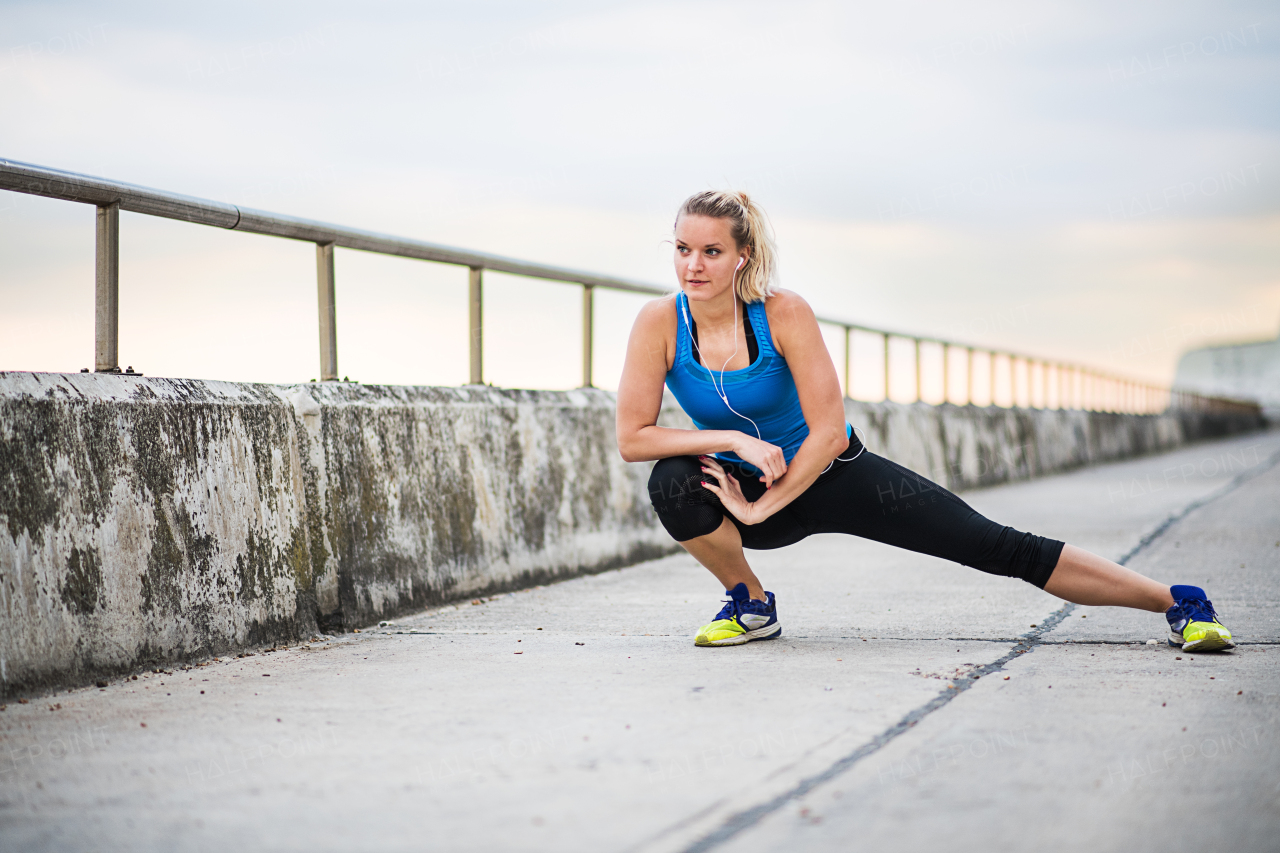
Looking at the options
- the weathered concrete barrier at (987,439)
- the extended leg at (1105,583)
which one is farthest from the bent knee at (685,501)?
the weathered concrete barrier at (987,439)

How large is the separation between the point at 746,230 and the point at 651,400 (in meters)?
0.59

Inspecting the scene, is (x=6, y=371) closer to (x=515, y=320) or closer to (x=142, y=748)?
(x=142, y=748)

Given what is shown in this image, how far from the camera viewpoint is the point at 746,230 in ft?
12.4

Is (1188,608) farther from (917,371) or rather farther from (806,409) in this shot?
(917,371)

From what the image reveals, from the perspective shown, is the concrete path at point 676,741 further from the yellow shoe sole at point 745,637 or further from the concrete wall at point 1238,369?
the concrete wall at point 1238,369

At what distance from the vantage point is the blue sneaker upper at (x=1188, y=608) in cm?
363

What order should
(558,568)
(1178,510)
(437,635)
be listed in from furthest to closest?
(1178,510) → (558,568) → (437,635)

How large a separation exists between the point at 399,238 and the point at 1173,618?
3.16 m

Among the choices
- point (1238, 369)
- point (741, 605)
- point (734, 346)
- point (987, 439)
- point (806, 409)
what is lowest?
point (741, 605)

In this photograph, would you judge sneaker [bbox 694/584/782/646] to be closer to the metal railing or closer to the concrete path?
the concrete path

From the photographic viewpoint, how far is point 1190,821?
2.10 m

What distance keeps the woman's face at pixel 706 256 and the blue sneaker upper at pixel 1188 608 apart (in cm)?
161

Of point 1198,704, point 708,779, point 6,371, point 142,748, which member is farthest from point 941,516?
point 6,371

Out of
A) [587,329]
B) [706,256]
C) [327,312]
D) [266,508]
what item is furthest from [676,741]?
[587,329]
